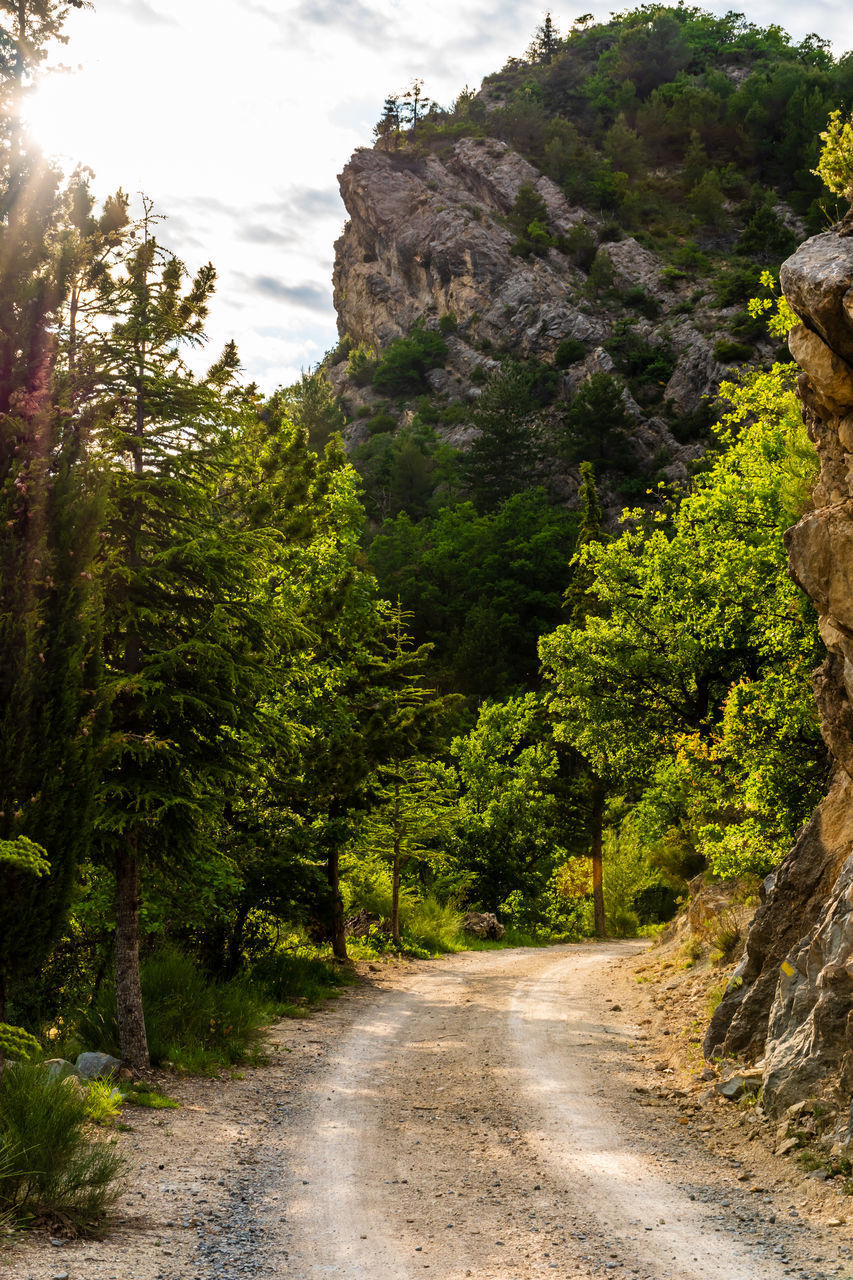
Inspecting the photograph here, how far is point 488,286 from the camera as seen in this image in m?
82.5

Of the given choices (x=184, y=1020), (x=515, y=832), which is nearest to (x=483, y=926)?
(x=515, y=832)

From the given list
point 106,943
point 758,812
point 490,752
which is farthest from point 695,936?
point 490,752

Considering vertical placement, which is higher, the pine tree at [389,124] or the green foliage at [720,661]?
the pine tree at [389,124]

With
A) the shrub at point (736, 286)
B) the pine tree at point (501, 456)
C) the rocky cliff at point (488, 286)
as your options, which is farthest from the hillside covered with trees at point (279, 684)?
the shrub at point (736, 286)

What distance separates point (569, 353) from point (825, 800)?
68762 mm

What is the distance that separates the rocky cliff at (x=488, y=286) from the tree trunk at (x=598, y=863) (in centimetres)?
3414

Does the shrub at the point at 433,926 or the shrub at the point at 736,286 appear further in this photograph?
the shrub at the point at 736,286

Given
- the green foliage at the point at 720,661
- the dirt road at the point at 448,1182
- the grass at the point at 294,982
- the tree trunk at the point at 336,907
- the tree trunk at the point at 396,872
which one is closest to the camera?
the dirt road at the point at 448,1182

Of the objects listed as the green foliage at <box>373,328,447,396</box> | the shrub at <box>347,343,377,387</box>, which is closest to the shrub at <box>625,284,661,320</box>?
the green foliage at <box>373,328,447,396</box>

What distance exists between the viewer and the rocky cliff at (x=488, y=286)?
70.1 m

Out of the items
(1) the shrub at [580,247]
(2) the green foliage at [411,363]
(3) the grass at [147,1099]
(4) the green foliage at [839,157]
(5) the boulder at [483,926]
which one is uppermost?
(1) the shrub at [580,247]

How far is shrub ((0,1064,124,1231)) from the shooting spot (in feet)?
18.7

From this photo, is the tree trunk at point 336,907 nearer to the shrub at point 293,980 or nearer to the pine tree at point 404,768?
the shrub at point 293,980

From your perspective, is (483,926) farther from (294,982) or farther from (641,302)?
(641,302)
